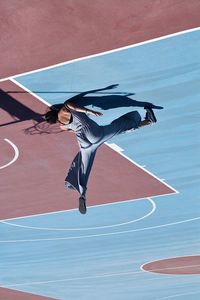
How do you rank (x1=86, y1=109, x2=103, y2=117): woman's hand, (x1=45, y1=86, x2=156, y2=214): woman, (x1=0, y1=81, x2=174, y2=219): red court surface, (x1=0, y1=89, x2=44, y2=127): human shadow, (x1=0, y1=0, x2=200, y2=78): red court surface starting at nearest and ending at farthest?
(x1=0, y1=0, x2=200, y2=78): red court surface
(x1=86, y1=109, x2=103, y2=117): woman's hand
(x1=45, y1=86, x2=156, y2=214): woman
(x1=0, y1=89, x2=44, y2=127): human shadow
(x1=0, y1=81, x2=174, y2=219): red court surface

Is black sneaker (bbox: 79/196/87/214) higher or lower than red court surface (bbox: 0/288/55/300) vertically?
lower

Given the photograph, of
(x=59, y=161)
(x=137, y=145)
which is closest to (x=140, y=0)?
(x=137, y=145)

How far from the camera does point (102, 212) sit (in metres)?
8.10

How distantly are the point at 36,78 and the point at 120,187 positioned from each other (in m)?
2.34

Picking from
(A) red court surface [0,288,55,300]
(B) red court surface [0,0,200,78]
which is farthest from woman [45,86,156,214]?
(A) red court surface [0,288,55,300]

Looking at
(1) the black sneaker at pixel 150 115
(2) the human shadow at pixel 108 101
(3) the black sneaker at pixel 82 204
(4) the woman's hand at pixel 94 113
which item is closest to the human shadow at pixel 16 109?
(2) the human shadow at pixel 108 101

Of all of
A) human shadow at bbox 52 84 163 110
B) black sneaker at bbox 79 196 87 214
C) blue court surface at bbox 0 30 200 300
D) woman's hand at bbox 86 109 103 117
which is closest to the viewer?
woman's hand at bbox 86 109 103 117

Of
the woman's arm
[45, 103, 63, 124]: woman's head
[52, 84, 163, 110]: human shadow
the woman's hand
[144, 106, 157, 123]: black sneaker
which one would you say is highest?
[45, 103, 63, 124]: woman's head

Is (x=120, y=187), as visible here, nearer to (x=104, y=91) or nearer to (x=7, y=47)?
(x=104, y=91)

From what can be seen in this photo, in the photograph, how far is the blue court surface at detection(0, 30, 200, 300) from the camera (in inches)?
217

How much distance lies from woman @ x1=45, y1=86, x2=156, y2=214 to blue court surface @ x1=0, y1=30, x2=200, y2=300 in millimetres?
117

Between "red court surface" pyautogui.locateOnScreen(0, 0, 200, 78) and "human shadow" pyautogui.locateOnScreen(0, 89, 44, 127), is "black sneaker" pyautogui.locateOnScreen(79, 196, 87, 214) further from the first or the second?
"red court surface" pyautogui.locateOnScreen(0, 0, 200, 78)

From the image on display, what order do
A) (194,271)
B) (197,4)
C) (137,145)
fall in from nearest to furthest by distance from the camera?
(197,4) < (137,145) < (194,271)

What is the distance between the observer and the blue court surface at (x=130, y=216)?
18.1 ft
